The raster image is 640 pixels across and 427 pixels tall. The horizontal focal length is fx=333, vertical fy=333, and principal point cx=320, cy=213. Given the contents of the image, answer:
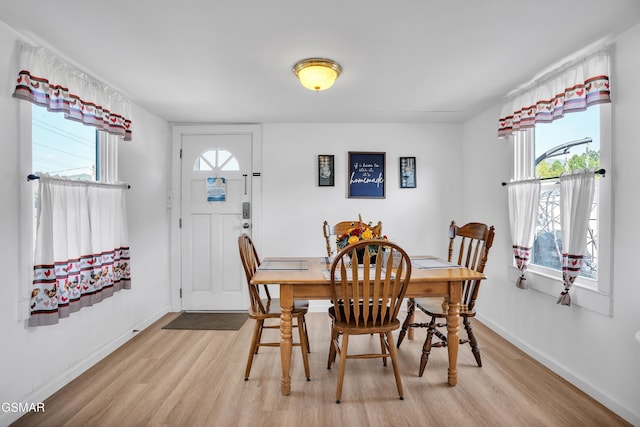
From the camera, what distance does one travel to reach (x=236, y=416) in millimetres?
1913

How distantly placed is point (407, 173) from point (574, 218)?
6.45ft

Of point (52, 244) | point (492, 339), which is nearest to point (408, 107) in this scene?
point (492, 339)

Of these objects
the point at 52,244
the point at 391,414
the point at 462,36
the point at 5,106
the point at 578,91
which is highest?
the point at 462,36

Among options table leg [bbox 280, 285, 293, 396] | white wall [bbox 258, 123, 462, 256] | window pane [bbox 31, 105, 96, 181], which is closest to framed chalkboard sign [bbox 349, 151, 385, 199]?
white wall [bbox 258, 123, 462, 256]

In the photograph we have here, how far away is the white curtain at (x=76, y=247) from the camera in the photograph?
2.03m

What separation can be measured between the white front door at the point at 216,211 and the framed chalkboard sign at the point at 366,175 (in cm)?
122

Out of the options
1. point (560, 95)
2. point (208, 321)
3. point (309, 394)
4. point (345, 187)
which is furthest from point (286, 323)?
point (560, 95)

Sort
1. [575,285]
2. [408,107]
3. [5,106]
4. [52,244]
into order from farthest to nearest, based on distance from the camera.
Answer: [408,107] < [575,285] < [52,244] < [5,106]

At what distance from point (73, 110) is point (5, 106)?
0.43m

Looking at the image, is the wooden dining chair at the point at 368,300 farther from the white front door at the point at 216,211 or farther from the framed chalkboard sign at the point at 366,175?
the white front door at the point at 216,211

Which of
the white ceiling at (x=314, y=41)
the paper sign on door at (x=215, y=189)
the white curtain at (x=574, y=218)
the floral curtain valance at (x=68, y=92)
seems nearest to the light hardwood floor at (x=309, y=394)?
the white curtain at (x=574, y=218)

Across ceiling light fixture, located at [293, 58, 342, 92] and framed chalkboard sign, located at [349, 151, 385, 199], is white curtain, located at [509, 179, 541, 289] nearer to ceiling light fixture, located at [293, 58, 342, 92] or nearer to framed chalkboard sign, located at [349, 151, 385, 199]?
framed chalkboard sign, located at [349, 151, 385, 199]

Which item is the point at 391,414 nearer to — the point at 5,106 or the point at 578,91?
the point at 578,91

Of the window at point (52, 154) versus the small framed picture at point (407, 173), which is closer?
the window at point (52, 154)
